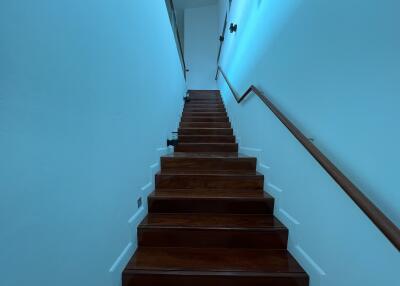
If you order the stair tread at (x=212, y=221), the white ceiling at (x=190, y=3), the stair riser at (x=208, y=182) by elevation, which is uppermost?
the white ceiling at (x=190, y=3)

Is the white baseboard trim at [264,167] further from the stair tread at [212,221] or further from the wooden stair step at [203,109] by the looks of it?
the wooden stair step at [203,109]

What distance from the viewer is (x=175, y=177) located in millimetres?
2051

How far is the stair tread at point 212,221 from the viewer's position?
155cm

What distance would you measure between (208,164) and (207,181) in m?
0.31

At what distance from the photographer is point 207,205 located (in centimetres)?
179

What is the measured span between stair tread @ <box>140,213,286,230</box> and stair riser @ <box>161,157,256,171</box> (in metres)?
0.64

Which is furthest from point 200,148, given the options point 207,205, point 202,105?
point 202,105

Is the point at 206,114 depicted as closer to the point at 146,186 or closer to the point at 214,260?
the point at 146,186

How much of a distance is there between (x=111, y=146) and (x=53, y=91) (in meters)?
0.47

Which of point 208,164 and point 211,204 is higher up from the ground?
point 208,164

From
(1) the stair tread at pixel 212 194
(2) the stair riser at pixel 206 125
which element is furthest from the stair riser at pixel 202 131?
(1) the stair tread at pixel 212 194

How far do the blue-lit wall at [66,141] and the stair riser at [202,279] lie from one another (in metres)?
0.13

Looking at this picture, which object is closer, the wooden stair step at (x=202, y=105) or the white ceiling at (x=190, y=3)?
the wooden stair step at (x=202, y=105)

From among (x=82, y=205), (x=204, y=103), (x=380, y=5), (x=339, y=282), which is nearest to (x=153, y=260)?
(x=82, y=205)
